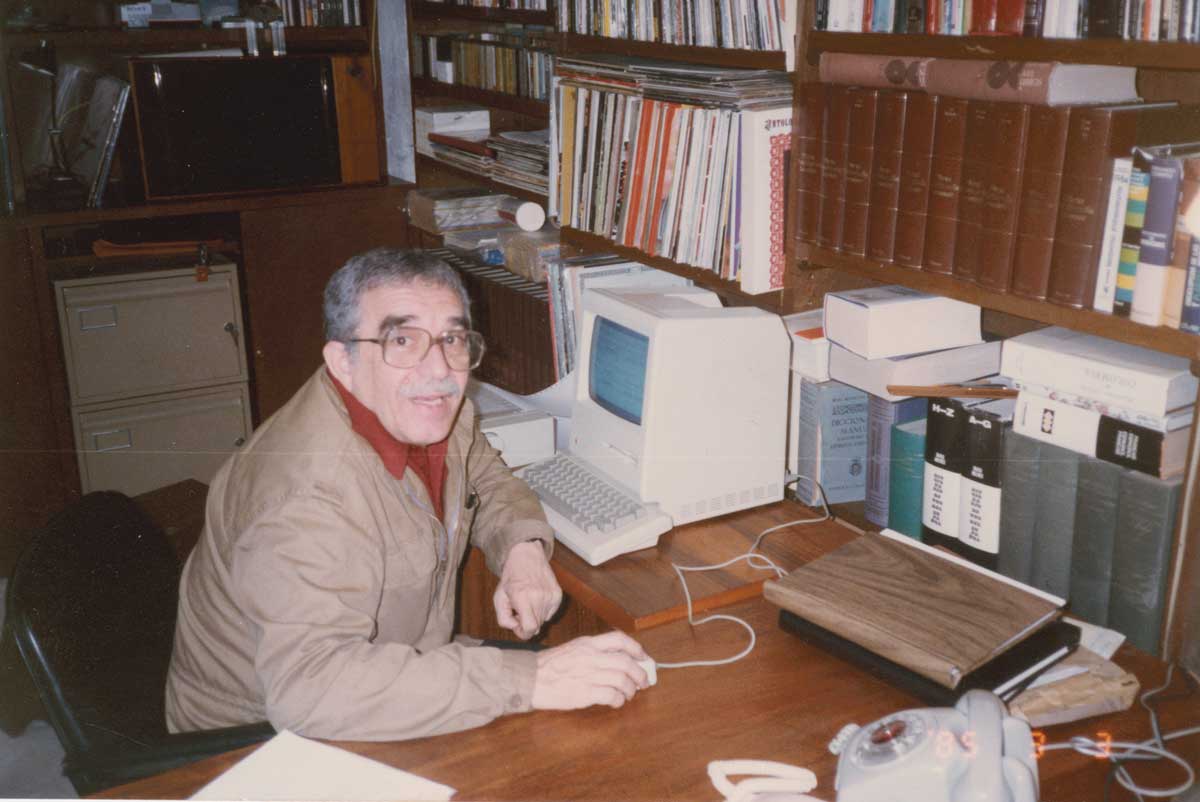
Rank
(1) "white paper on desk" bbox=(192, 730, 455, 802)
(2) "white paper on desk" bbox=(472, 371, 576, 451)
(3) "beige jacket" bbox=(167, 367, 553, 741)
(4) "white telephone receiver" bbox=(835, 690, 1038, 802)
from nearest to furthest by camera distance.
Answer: (4) "white telephone receiver" bbox=(835, 690, 1038, 802) → (1) "white paper on desk" bbox=(192, 730, 455, 802) → (3) "beige jacket" bbox=(167, 367, 553, 741) → (2) "white paper on desk" bbox=(472, 371, 576, 451)

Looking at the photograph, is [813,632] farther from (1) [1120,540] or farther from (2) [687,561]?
(1) [1120,540]

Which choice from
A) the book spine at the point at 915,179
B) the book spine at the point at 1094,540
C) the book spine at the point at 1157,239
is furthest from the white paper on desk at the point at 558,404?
the book spine at the point at 1157,239

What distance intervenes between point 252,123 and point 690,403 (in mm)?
1982

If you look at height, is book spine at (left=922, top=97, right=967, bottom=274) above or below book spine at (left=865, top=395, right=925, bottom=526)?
above

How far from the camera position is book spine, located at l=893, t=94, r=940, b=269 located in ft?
5.47

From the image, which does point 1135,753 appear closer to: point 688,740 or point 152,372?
point 688,740

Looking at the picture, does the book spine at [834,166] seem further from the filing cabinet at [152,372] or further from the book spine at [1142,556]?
the filing cabinet at [152,372]

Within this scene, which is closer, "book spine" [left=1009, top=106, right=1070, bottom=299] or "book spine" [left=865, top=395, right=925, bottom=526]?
"book spine" [left=1009, top=106, right=1070, bottom=299]

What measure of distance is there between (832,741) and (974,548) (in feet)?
2.03

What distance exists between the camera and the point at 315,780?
1.25 metres

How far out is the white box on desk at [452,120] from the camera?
3.30 meters

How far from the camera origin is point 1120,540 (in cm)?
156

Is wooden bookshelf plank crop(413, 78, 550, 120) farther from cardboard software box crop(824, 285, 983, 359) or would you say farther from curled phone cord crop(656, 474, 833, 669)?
curled phone cord crop(656, 474, 833, 669)

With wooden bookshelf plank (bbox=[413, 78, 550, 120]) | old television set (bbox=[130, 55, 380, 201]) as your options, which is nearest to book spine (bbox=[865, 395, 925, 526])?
wooden bookshelf plank (bbox=[413, 78, 550, 120])
